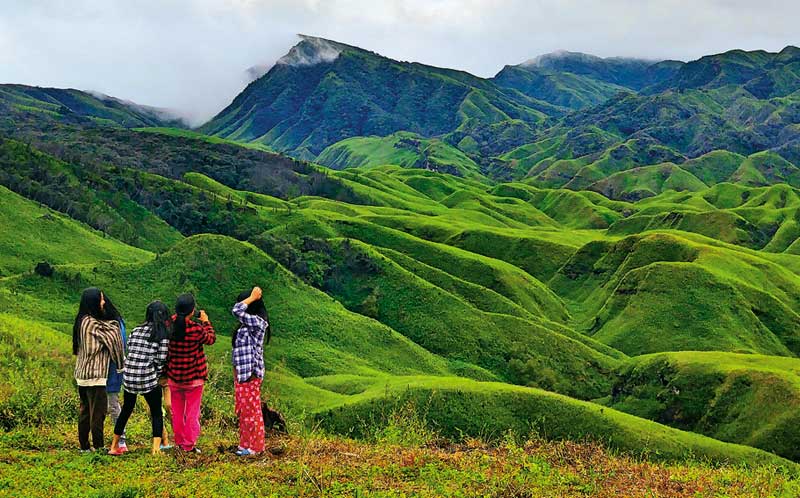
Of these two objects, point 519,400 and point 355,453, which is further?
point 519,400

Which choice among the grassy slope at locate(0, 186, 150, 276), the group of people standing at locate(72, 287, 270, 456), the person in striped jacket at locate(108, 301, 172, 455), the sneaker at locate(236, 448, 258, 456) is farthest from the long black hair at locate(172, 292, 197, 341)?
the grassy slope at locate(0, 186, 150, 276)

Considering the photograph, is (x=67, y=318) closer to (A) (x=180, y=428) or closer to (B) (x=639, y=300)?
(A) (x=180, y=428)

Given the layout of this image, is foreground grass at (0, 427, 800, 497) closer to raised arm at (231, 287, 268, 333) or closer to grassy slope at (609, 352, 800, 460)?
raised arm at (231, 287, 268, 333)

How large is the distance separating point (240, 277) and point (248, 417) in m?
51.1

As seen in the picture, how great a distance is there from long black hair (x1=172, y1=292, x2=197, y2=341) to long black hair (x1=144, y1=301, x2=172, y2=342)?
0.73ft

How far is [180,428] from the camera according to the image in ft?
48.3

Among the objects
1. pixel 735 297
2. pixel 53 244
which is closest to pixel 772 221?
pixel 735 297

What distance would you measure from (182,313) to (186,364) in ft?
4.07

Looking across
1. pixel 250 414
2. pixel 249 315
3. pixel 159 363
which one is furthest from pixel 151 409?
pixel 249 315

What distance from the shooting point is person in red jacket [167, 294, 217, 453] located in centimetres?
1435

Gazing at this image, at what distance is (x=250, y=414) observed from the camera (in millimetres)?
14492

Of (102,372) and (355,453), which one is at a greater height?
(102,372)

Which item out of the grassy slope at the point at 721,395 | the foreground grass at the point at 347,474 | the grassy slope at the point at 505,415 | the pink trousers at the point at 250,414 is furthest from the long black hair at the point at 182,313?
the grassy slope at the point at 721,395

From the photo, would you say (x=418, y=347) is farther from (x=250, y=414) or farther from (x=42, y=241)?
(x=250, y=414)
